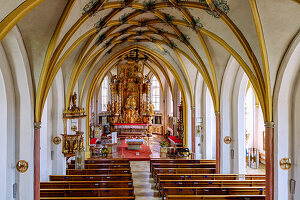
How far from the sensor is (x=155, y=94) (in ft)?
99.4

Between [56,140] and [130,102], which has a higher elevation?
[130,102]

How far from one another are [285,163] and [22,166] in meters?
8.58

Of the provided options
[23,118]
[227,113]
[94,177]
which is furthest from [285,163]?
[23,118]

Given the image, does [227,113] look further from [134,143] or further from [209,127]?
[134,143]

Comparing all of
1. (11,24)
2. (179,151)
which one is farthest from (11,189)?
(179,151)

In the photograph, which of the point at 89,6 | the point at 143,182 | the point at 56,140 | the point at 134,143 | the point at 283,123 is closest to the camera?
the point at 283,123

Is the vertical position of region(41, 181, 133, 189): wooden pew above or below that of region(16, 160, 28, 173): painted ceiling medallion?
below

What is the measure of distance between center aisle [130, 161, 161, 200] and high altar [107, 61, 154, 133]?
451 inches

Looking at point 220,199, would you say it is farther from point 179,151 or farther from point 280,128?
point 179,151

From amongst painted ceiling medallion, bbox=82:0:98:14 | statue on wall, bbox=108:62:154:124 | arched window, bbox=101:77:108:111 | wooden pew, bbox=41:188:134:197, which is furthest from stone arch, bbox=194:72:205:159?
arched window, bbox=101:77:108:111

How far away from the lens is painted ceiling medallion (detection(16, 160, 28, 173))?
27.3 ft

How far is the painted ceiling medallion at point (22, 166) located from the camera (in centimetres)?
831

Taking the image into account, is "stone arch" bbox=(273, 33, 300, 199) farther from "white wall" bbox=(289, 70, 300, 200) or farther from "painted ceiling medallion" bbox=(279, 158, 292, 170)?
"painted ceiling medallion" bbox=(279, 158, 292, 170)

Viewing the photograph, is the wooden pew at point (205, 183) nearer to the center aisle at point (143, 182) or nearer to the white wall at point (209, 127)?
the center aisle at point (143, 182)
